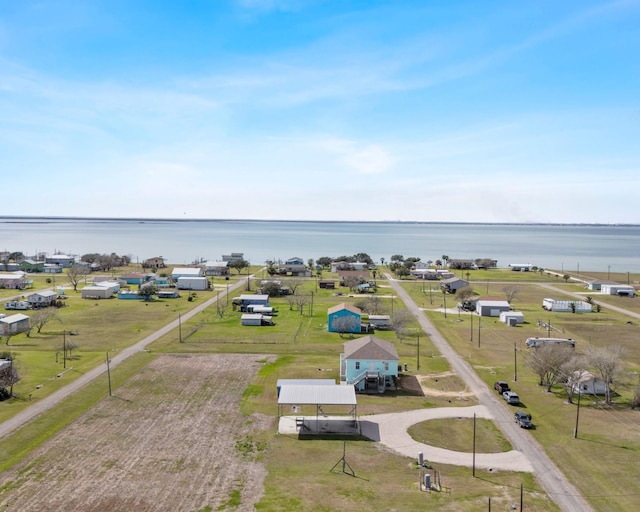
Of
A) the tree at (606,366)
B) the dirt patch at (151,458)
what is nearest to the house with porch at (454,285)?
the tree at (606,366)

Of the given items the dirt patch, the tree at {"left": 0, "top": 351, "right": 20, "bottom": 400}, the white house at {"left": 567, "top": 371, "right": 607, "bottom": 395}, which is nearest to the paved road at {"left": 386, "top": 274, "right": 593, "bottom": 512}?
the white house at {"left": 567, "top": 371, "right": 607, "bottom": 395}

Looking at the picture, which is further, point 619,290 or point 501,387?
point 619,290

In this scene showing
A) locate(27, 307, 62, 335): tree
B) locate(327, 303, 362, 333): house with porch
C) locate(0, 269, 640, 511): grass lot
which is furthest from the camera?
locate(327, 303, 362, 333): house with porch

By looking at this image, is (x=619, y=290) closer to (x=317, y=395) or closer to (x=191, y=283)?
(x=317, y=395)

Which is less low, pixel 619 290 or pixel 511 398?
pixel 619 290

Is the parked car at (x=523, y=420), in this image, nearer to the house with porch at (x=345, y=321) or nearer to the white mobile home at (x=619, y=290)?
the house with porch at (x=345, y=321)

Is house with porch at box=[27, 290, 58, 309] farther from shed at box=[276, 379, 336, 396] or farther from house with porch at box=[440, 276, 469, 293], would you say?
house with porch at box=[440, 276, 469, 293]

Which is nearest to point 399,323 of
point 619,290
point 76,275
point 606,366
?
point 606,366
